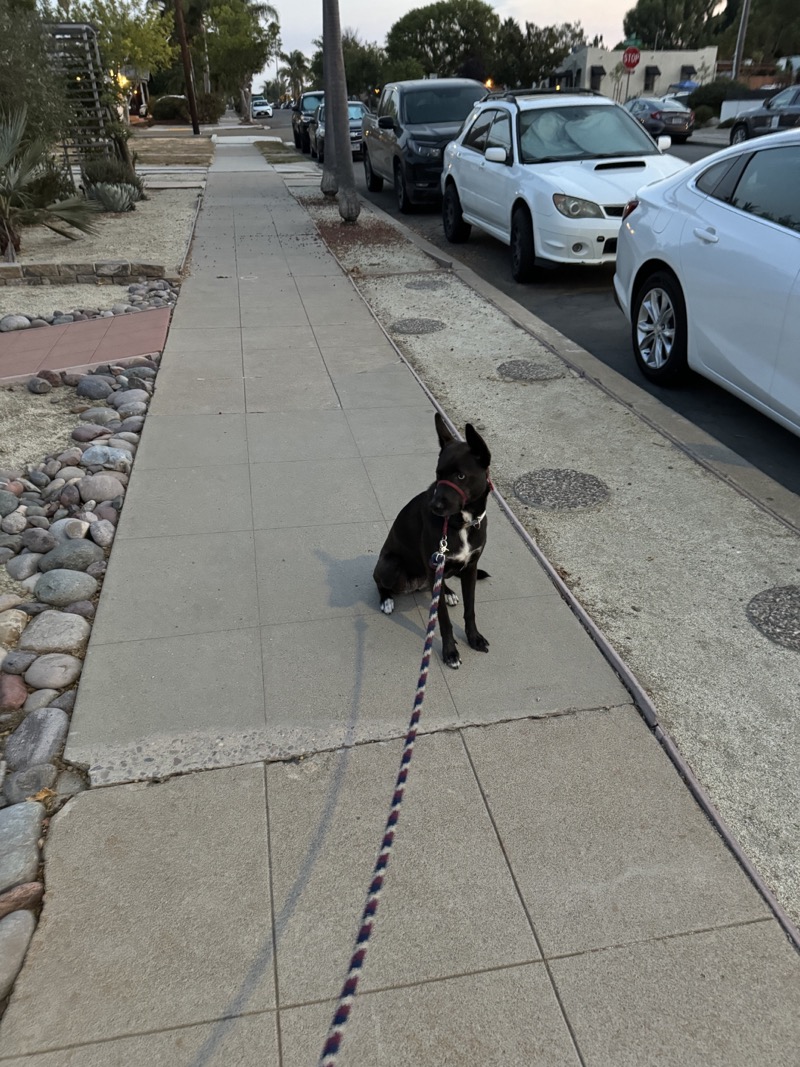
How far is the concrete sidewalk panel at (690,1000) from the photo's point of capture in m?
2.16

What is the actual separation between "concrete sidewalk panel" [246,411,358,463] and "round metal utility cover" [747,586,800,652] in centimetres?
277

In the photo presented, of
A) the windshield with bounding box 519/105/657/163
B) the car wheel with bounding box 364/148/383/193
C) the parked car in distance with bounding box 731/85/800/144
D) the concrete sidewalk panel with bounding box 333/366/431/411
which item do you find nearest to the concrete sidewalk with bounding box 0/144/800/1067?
the concrete sidewalk panel with bounding box 333/366/431/411

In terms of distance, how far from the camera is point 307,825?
2.82 meters

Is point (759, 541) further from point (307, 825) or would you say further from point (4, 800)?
point (4, 800)

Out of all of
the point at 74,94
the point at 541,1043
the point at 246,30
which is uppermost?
the point at 246,30

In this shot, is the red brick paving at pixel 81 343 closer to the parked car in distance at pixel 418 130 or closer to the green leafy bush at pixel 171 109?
the parked car in distance at pixel 418 130

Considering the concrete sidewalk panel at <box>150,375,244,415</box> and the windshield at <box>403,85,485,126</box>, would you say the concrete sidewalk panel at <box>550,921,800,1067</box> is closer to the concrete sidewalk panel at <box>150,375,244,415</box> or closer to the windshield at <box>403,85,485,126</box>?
the concrete sidewalk panel at <box>150,375,244,415</box>

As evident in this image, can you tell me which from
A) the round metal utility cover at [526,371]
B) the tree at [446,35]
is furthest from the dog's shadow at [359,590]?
the tree at [446,35]

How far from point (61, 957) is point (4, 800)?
77cm

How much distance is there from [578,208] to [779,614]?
21.7ft

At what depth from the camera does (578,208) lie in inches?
362

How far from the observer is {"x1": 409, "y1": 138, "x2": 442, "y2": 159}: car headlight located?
14.2 m

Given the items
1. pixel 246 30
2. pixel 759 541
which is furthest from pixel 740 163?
pixel 246 30

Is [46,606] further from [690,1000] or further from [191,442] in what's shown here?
[690,1000]
